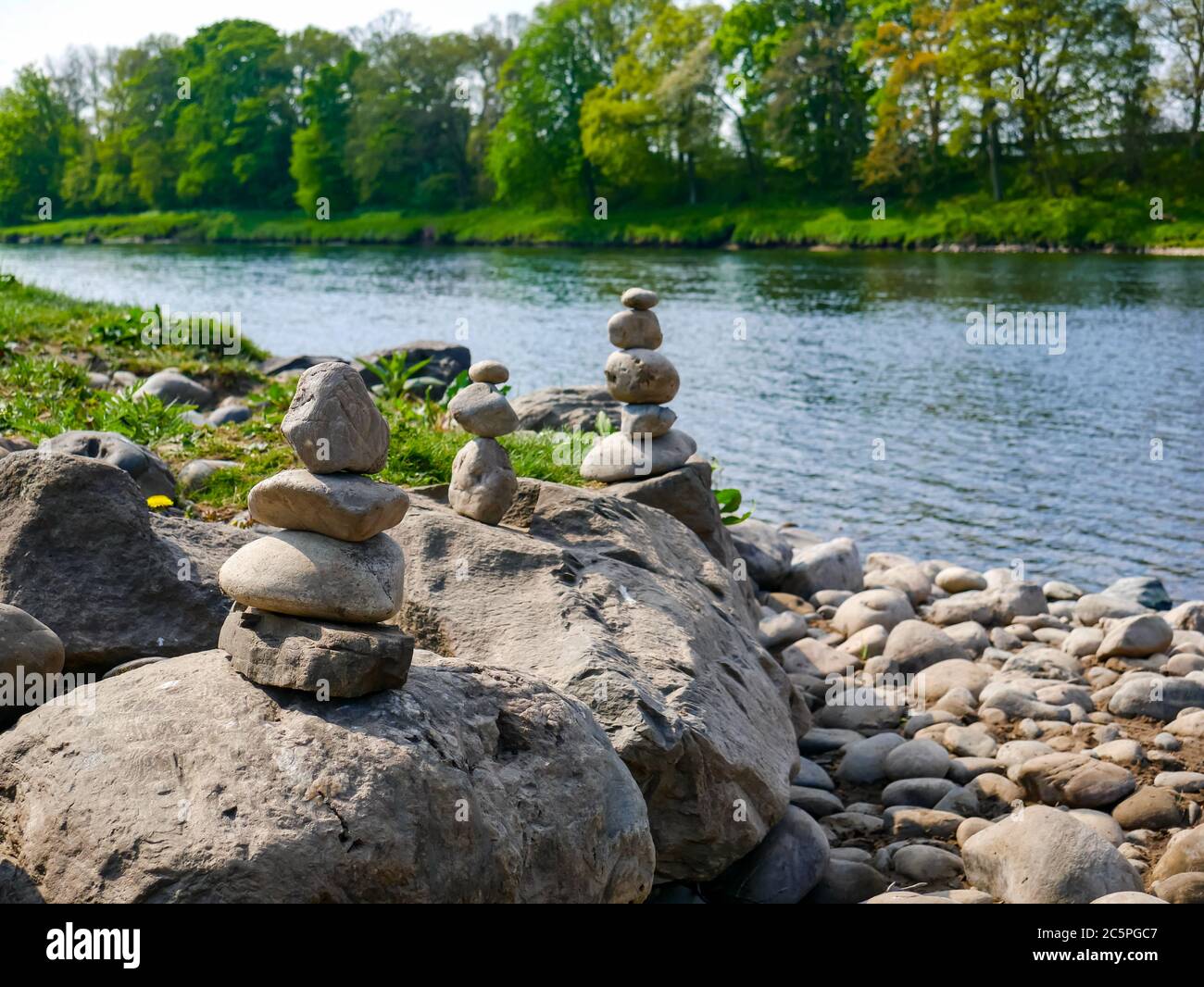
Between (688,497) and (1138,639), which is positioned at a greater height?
(688,497)

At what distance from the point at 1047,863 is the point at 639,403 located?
14.8 feet

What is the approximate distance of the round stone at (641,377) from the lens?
28.8 feet

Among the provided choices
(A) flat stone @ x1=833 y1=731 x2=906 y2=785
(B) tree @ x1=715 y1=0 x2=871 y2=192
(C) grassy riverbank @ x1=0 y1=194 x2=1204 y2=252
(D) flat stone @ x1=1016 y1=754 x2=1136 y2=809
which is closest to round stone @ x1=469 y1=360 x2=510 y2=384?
(A) flat stone @ x1=833 y1=731 x2=906 y2=785

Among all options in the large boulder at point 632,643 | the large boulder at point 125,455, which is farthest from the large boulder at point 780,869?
the large boulder at point 125,455

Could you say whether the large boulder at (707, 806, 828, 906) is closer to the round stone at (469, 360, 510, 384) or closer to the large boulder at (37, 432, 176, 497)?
the round stone at (469, 360, 510, 384)

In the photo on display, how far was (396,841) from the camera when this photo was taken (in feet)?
12.5

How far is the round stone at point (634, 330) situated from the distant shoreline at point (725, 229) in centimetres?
4229

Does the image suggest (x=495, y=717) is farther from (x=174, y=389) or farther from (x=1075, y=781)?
(x=174, y=389)

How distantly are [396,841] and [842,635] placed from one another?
7.11 meters

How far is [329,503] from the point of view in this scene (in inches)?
169

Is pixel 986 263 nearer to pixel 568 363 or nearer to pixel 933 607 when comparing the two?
pixel 568 363

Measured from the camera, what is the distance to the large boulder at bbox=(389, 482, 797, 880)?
5379 mm

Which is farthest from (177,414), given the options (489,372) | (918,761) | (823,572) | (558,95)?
(558,95)
